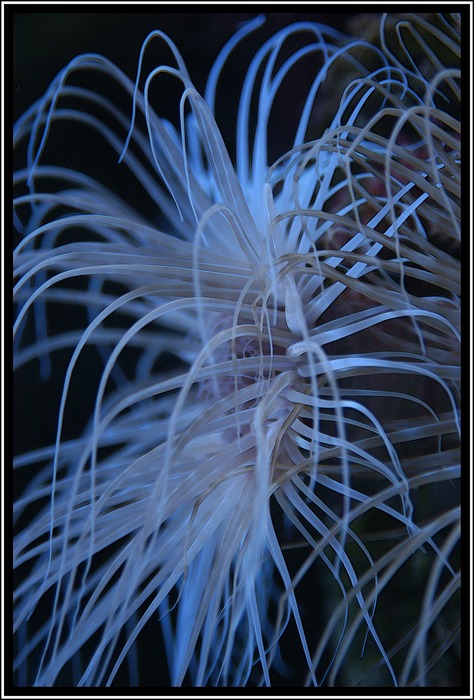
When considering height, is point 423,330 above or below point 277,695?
above

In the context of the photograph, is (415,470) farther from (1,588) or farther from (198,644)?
(1,588)

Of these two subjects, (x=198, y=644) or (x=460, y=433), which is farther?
(x=198, y=644)

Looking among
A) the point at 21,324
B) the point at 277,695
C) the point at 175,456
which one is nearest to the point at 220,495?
the point at 175,456

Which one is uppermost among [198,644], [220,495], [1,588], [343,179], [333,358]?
[343,179]

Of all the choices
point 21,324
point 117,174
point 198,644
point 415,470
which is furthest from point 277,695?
point 117,174

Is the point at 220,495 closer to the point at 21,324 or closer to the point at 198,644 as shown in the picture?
the point at 198,644

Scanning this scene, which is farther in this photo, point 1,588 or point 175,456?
point 1,588
